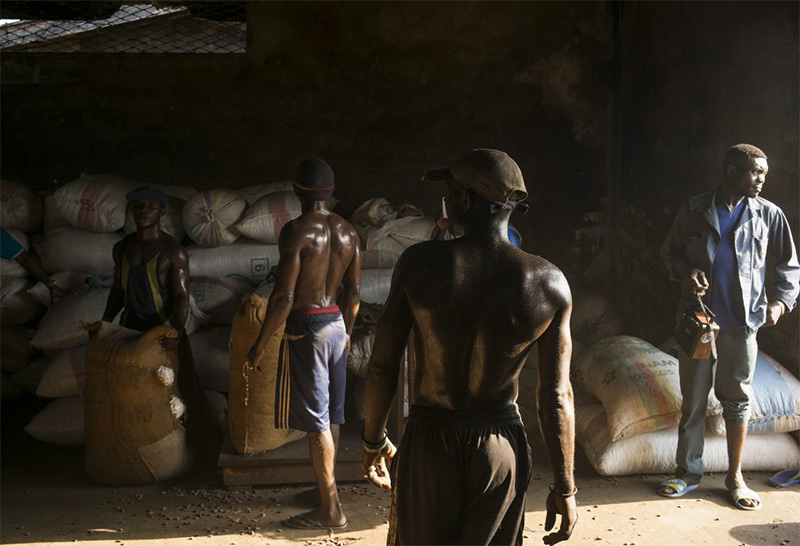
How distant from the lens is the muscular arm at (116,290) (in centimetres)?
450

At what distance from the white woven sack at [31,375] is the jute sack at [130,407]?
1.36 m

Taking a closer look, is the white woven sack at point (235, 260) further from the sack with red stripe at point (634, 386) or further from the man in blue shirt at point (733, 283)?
the man in blue shirt at point (733, 283)

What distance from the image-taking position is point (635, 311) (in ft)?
20.9

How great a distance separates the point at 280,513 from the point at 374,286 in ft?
6.19

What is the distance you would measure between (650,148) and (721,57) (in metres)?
1.06

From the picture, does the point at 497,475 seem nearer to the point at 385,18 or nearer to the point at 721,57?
the point at 721,57

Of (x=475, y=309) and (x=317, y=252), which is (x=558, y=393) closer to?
(x=475, y=309)

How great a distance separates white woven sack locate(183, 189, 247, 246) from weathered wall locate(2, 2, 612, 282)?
845 mm

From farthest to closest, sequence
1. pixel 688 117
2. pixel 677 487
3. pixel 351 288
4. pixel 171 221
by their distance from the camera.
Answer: pixel 171 221
pixel 688 117
pixel 677 487
pixel 351 288

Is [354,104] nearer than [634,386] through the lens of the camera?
No

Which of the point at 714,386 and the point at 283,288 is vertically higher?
the point at 283,288

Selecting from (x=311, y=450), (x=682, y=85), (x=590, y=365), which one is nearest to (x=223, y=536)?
(x=311, y=450)

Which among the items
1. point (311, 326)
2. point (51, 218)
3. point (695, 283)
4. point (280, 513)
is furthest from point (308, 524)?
point (51, 218)

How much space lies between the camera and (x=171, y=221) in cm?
581
